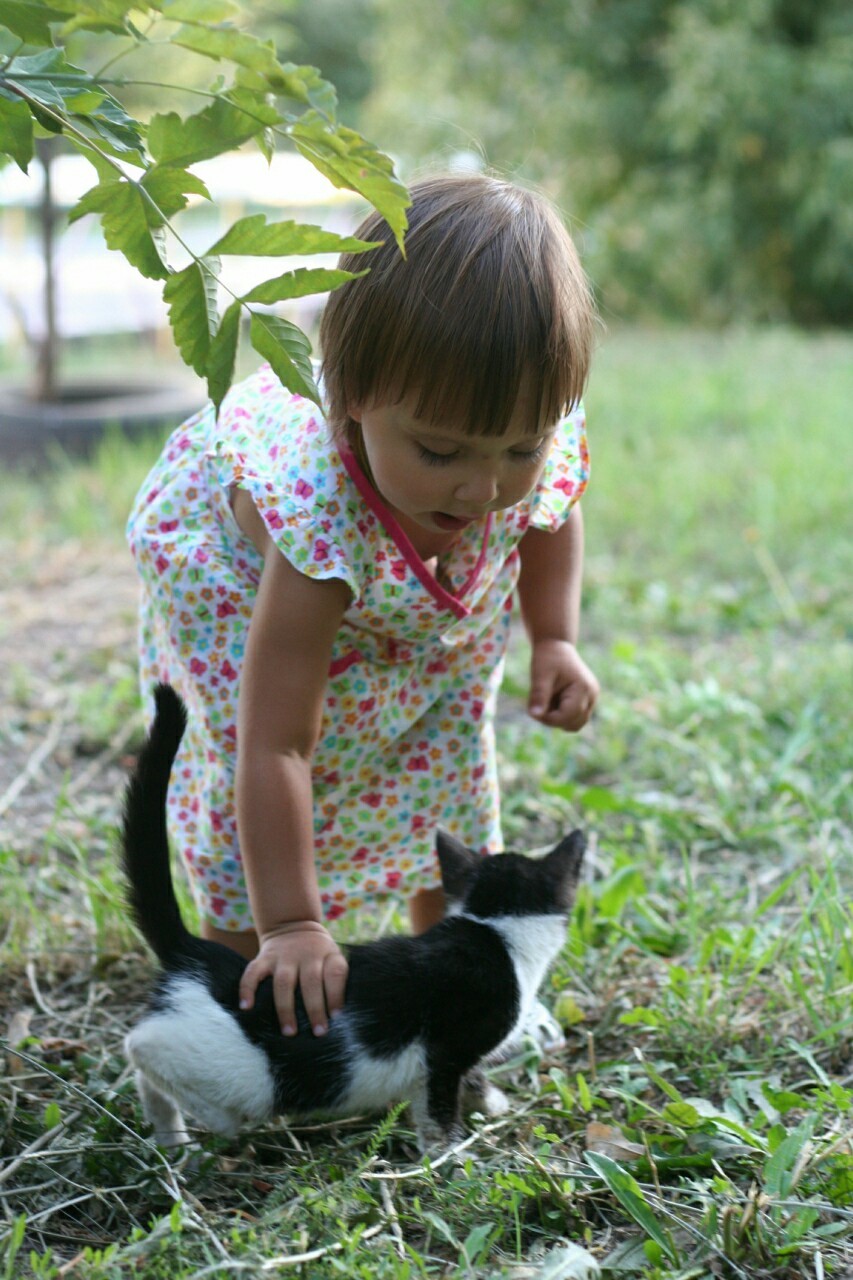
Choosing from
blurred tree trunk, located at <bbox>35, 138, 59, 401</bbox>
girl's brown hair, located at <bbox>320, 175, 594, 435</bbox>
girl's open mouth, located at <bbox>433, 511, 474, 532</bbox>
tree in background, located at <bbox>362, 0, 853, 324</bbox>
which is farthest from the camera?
tree in background, located at <bbox>362, 0, 853, 324</bbox>

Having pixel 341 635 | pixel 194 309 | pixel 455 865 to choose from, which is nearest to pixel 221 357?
pixel 194 309

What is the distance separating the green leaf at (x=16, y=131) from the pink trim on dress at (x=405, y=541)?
586 millimetres

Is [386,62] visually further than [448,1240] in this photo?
Yes

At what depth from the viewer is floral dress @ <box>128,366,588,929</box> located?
166 centimetres

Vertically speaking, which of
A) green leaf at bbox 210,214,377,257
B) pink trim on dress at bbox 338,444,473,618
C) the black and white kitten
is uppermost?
green leaf at bbox 210,214,377,257

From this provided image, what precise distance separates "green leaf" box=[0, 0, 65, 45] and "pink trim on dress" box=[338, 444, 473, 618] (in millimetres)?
657

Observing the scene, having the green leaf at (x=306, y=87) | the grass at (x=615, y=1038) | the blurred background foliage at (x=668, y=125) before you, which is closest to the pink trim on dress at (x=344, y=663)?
the grass at (x=615, y=1038)

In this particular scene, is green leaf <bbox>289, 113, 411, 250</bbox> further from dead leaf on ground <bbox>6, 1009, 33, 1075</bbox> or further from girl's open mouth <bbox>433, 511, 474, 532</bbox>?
dead leaf on ground <bbox>6, 1009, 33, 1075</bbox>

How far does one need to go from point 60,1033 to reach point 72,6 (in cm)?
130

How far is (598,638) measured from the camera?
133 inches

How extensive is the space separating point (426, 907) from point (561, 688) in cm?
40

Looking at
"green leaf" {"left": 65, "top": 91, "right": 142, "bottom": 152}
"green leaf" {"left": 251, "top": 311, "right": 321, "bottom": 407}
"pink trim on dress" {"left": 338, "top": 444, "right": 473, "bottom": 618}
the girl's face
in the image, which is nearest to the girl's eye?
the girl's face

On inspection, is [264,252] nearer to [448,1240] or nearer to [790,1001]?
[448,1240]

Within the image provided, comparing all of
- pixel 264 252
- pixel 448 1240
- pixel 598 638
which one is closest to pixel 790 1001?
pixel 448 1240
